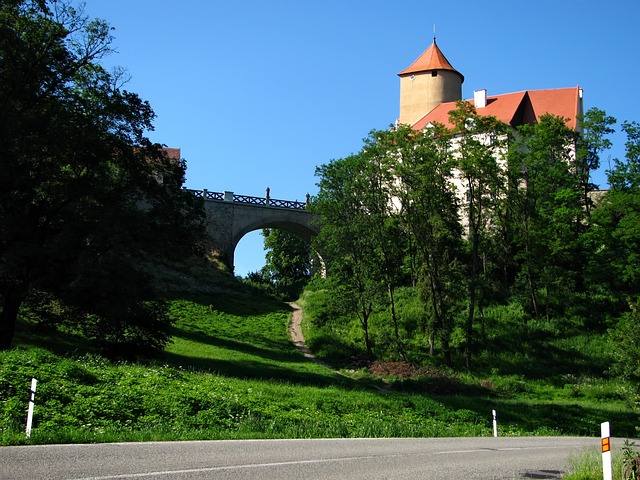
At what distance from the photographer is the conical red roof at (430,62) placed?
7381 centimetres

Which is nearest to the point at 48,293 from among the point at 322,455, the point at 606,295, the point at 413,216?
the point at 322,455

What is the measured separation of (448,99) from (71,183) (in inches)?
2142

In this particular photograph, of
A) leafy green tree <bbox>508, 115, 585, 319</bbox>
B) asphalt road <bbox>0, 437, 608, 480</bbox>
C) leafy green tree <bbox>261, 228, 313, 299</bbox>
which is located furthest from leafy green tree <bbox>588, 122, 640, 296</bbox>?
leafy green tree <bbox>261, 228, 313, 299</bbox>

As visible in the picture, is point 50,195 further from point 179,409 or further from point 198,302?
point 198,302

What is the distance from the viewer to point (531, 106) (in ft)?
217

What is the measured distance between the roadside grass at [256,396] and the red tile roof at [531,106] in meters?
29.9

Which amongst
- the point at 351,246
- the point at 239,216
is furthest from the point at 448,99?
the point at 351,246

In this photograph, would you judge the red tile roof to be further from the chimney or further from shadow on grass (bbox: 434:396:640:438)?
shadow on grass (bbox: 434:396:640:438)

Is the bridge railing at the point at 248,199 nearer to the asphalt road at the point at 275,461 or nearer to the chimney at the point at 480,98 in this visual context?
the chimney at the point at 480,98

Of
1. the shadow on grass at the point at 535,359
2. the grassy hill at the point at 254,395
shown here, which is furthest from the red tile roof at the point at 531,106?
the grassy hill at the point at 254,395

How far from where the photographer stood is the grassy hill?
13430 millimetres

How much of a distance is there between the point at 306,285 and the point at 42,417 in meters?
51.9

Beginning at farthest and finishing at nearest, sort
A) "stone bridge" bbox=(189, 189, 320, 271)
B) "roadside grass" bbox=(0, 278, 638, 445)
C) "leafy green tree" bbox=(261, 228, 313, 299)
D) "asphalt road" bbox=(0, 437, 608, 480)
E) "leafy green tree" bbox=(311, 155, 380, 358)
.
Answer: "leafy green tree" bbox=(261, 228, 313, 299) → "stone bridge" bbox=(189, 189, 320, 271) → "leafy green tree" bbox=(311, 155, 380, 358) → "roadside grass" bbox=(0, 278, 638, 445) → "asphalt road" bbox=(0, 437, 608, 480)

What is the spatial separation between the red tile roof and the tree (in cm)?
4109
